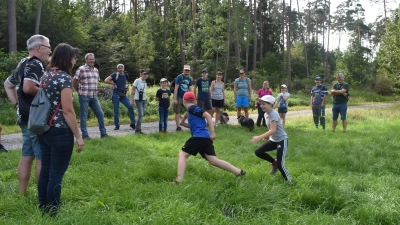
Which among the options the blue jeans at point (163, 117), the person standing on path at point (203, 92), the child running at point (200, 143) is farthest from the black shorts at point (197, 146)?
the person standing on path at point (203, 92)

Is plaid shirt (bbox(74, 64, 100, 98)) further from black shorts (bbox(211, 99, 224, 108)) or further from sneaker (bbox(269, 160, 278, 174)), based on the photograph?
sneaker (bbox(269, 160, 278, 174))

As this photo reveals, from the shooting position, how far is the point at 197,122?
5.70 metres

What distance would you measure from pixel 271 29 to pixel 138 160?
4726 cm

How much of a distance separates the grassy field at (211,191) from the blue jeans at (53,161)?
0.18 m

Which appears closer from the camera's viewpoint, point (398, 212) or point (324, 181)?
point (398, 212)

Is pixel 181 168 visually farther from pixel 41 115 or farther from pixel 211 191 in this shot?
pixel 41 115

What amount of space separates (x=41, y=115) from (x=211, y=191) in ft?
7.33

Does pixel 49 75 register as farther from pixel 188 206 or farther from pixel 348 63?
pixel 348 63

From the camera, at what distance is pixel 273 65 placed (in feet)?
142

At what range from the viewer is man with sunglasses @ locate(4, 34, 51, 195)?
438cm

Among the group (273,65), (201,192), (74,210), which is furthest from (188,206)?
(273,65)

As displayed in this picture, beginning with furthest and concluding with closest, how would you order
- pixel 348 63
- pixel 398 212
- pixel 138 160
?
1. pixel 348 63
2. pixel 138 160
3. pixel 398 212

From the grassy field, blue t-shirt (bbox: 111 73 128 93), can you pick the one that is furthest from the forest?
the grassy field

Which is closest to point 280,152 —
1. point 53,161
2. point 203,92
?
point 53,161
